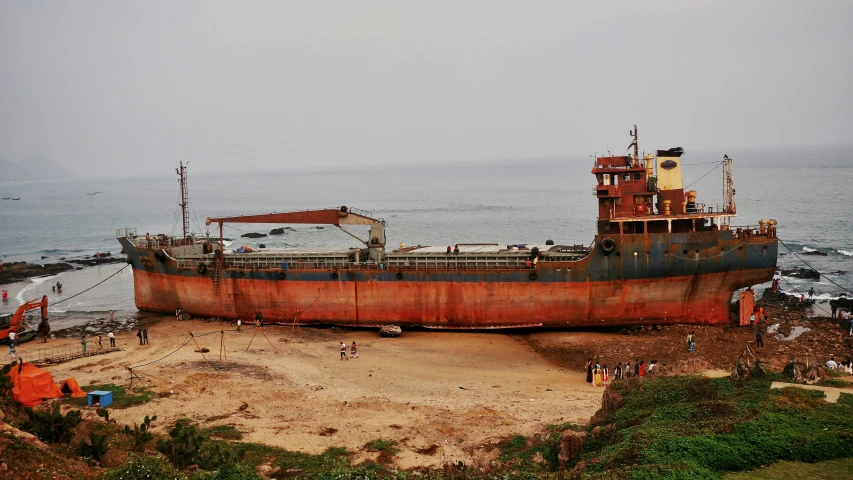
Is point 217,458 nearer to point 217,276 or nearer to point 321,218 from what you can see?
point 321,218

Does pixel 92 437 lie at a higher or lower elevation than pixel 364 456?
higher

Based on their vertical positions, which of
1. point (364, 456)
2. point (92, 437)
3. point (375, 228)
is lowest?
point (364, 456)

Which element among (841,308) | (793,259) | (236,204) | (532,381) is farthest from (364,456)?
(236,204)

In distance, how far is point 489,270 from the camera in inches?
1393

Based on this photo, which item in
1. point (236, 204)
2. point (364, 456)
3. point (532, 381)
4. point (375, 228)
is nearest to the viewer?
point (364, 456)

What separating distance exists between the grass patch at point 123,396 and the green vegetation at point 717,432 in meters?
16.9

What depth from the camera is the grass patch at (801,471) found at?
13047 mm

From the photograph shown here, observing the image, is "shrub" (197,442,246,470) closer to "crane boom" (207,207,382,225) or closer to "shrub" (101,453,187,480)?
"shrub" (101,453,187,480)

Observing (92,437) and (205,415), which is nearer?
(92,437)

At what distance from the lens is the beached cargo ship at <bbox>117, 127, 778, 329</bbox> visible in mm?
33281

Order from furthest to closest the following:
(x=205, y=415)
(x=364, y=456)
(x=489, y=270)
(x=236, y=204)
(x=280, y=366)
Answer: (x=236, y=204) < (x=489, y=270) < (x=280, y=366) < (x=205, y=415) < (x=364, y=456)

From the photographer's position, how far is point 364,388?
85.7ft

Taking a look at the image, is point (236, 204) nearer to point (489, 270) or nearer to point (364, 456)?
point (489, 270)

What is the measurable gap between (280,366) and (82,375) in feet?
27.8
